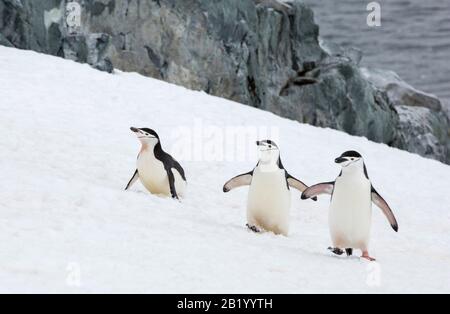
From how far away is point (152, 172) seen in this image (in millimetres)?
9891

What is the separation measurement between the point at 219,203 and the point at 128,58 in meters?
14.3

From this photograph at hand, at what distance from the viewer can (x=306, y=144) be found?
1642 centimetres

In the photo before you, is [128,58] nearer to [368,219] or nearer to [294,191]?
[294,191]

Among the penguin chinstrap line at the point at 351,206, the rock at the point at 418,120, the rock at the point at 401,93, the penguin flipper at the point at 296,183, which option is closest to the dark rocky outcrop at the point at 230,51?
the rock at the point at 418,120

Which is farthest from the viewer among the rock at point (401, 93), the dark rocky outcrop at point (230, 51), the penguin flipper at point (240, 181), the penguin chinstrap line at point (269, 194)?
the rock at point (401, 93)

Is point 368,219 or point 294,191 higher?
point 368,219

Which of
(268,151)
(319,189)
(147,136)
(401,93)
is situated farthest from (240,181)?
(401,93)

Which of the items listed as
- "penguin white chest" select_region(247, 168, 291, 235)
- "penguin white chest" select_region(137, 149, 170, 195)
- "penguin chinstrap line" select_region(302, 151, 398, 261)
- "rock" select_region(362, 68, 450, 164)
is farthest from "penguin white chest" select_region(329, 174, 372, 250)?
"rock" select_region(362, 68, 450, 164)

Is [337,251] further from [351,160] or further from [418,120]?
[418,120]

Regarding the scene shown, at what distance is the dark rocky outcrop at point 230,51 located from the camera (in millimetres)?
21828

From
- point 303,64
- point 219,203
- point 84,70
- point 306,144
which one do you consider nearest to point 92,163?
point 219,203

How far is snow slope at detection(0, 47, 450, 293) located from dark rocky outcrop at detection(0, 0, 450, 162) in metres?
3.13

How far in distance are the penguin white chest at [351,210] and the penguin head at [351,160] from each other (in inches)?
3.6

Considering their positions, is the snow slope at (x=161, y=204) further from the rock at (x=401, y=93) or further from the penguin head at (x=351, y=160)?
the rock at (x=401, y=93)
